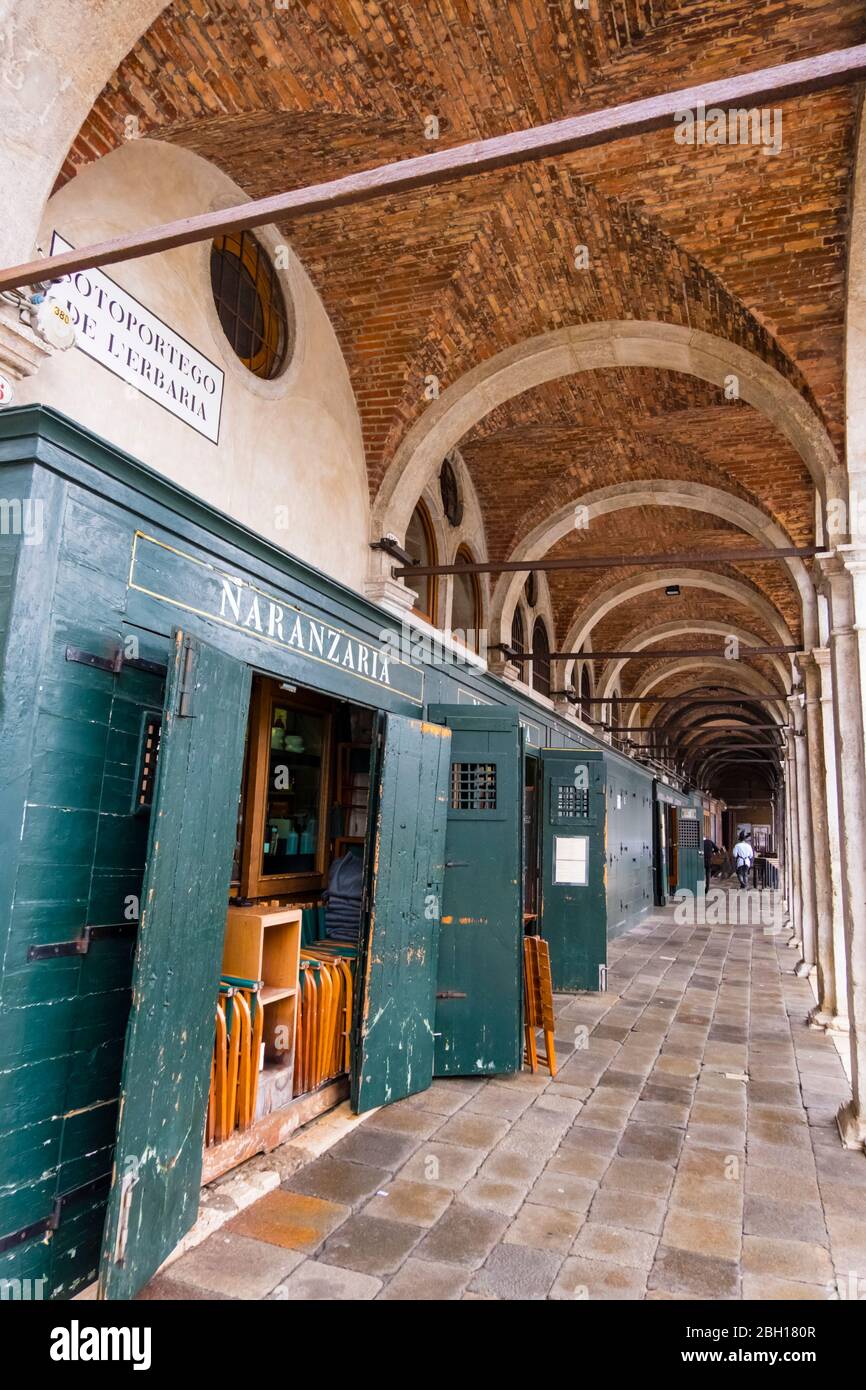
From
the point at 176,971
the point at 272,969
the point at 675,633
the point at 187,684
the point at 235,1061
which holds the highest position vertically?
the point at 675,633

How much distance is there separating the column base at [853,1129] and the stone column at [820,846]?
→ 9.22 ft

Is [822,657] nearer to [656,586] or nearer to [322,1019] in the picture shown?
[322,1019]

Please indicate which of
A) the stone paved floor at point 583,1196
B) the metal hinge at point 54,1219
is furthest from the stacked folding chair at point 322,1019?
the metal hinge at point 54,1219

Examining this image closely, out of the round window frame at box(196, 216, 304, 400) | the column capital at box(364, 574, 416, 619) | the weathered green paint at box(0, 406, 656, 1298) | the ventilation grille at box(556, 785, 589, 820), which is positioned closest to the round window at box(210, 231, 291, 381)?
the round window frame at box(196, 216, 304, 400)

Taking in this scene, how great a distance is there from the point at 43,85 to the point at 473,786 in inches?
185

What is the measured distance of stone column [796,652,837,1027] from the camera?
7586mm

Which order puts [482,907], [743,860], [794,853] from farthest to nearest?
[743,860], [794,853], [482,907]

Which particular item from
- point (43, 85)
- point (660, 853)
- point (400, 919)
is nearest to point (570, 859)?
point (400, 919)

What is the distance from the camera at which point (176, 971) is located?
3.26 m

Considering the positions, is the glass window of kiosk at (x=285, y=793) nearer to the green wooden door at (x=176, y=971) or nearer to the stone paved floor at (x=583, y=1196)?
the stone paved floor at (x=583, y=1196)

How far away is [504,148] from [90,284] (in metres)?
2.43

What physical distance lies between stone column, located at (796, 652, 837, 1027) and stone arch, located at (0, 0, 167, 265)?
7.36m

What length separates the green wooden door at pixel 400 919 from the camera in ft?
16.2

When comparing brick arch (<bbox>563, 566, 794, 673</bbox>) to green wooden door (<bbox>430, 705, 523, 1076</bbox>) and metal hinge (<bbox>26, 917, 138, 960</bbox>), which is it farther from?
metal hinge (<bbox>26, 917, 138, 960</bbox>)
